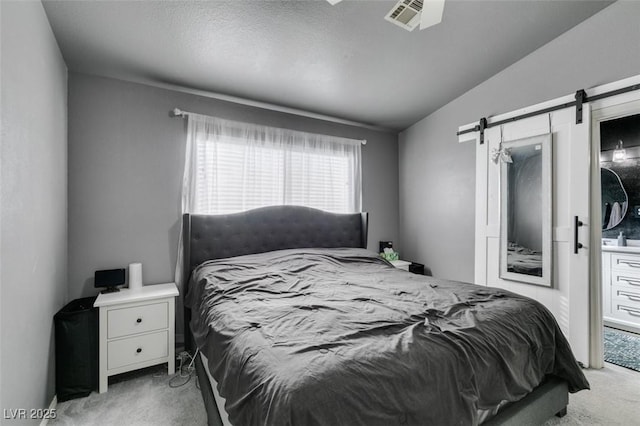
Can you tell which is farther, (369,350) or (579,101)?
(579,101)

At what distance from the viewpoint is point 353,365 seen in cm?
102

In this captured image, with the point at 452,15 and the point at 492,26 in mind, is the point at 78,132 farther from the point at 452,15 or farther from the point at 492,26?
the point at 492,26

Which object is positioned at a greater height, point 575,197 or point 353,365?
point 575,197

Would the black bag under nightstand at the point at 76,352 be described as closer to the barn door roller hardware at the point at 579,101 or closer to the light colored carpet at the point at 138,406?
the light colored carpet at the point at 138,406

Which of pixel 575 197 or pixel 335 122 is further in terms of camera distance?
pixel 335 122

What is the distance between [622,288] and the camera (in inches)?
130

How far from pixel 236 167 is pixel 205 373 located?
2.00 meters

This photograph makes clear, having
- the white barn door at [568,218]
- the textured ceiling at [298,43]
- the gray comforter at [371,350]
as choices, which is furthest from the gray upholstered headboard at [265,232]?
the white barn door at [568,218]

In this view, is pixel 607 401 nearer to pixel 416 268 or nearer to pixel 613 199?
pixel 416 268

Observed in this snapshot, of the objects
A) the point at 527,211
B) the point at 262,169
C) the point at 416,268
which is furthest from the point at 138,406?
the point at 527,211

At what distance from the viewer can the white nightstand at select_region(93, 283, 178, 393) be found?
213cm

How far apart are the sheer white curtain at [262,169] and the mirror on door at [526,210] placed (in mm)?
1721

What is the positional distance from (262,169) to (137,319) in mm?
1854

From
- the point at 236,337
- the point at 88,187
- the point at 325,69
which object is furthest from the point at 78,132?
the point at 236,337
